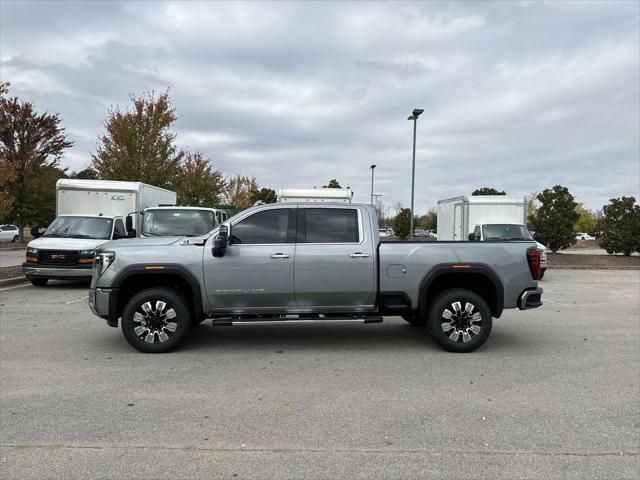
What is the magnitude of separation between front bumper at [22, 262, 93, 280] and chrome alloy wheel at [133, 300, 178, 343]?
7.07m

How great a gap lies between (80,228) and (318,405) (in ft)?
38.8

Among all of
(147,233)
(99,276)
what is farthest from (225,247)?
(147,233)

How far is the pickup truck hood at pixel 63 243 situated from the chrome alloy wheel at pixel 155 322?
744 centimetres

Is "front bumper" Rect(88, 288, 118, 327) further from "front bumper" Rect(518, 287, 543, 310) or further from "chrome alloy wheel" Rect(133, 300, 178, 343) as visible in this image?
"front bumper" Rect(518, 287, 543, 310)

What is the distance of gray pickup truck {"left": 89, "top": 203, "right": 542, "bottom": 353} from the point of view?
21.8 feet

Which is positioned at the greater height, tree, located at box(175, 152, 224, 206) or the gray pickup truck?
tree, located at box(175, 152, 224, 206)

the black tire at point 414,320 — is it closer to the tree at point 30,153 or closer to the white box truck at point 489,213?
the white box truck at point 489,213

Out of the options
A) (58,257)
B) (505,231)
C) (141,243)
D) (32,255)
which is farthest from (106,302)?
(505,231)

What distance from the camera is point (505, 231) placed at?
1841 centimetres

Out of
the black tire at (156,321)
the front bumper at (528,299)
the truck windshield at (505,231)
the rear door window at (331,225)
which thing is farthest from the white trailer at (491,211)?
the black tire at (156,321)

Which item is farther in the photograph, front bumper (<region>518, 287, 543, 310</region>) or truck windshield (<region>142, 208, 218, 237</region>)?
truck windshield (<region>142, 208, 218, 237</region>)

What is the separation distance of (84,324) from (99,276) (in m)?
2.31

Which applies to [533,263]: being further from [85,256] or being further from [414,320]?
[85,256]

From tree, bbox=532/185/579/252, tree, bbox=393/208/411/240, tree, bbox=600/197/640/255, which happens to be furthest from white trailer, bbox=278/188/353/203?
tree, bbox=393/208/411/240
